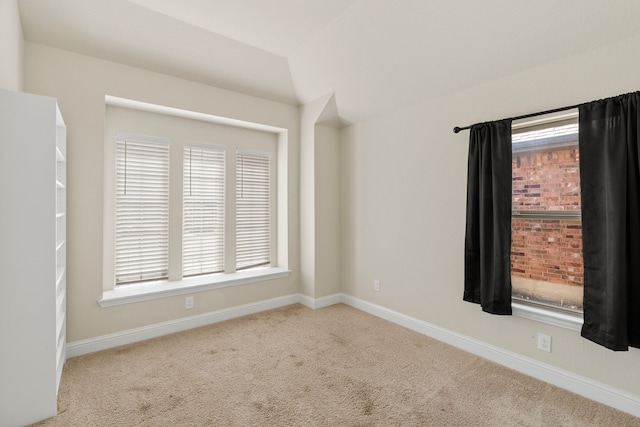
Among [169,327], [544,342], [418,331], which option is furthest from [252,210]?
[544,342]

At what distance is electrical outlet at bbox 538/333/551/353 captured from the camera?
2.24 m

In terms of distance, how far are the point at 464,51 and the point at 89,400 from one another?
3.65 meters

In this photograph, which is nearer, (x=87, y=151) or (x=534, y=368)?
(x=534, y=368)

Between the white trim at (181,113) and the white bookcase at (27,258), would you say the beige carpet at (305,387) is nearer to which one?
the white bookcase at (27,258)

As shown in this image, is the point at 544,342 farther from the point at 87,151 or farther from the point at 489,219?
the point at 87,151

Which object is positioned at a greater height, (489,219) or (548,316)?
(489,219)

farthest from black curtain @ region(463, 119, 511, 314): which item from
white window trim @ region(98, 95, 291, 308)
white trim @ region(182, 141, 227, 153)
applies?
white trim @ region(182, 141, 227, 153)

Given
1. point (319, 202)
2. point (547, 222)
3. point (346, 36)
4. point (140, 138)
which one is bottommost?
point (547, 222)

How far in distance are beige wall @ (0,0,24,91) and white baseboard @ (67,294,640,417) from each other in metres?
2.03

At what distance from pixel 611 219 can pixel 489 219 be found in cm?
73

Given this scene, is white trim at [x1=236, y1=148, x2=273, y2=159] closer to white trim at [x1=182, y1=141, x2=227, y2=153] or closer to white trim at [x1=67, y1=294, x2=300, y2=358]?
white trim at [x1=182, y1=141, x2=227, y2=153]

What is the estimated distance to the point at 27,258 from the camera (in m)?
1.76

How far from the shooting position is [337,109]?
11.9 ft

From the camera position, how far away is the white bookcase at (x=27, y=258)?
1.71 meters
